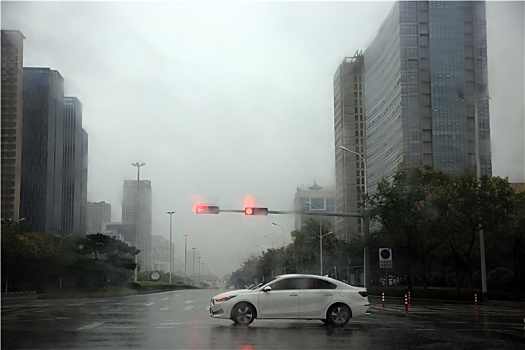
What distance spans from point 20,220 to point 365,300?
16.1 meters

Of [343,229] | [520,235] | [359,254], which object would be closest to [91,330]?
[520,235]

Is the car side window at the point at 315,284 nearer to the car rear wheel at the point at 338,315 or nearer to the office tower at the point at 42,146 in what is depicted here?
the car rear wheel at the point at 338,315

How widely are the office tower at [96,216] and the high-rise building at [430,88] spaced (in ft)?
64.6

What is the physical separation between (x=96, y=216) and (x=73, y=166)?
21.2ft

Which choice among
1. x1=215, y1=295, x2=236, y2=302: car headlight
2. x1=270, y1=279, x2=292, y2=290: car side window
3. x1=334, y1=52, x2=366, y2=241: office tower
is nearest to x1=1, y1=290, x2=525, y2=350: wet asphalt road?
x1=215, y1=295, x2=236, y2=302: car headlight

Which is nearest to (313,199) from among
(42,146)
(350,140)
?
(350,140)

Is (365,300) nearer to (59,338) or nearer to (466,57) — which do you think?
(59,338)

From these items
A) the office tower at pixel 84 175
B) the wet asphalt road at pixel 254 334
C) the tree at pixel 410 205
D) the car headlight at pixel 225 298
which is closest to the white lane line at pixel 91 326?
the wet asphalt road at pixel 254 334

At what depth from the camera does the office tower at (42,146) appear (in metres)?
24.0

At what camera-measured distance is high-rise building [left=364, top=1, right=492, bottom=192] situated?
3186 cm

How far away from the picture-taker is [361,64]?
4228cm

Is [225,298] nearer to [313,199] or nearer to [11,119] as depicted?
[11,119]

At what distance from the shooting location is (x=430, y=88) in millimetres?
39844

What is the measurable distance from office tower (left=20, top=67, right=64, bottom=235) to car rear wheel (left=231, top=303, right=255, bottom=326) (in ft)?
39.4
